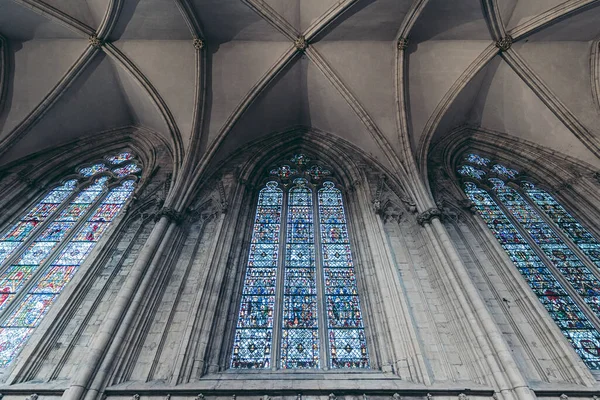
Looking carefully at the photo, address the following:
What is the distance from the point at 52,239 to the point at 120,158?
3.93 metres

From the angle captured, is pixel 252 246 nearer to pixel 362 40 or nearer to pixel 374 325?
pixel 374 325

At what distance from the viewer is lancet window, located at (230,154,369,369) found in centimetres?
653

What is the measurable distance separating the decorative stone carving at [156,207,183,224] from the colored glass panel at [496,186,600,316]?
352 inches

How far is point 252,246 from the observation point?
880 cm

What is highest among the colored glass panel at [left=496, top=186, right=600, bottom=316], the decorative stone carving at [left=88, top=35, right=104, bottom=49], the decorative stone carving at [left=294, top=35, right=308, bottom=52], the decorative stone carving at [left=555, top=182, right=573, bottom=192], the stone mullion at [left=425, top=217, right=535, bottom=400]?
the decorative stone carving at [left=294, top=35, right=308, bottom=52]

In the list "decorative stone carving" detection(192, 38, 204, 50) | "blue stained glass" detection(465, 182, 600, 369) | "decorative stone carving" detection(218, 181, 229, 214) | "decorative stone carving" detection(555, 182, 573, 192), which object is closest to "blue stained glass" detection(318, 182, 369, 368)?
"decorative stone carving" detection(218, 181, 229, 214)

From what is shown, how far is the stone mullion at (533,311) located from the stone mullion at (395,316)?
2.10 meters

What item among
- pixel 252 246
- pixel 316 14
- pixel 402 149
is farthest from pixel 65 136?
pixel 402 149

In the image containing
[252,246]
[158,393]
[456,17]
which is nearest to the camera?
[158,393]

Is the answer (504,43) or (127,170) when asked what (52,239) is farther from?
(504,43)

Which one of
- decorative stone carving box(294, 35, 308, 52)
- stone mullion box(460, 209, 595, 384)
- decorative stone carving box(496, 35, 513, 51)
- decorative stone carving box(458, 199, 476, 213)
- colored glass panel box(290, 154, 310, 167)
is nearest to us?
stone mullion box(460, 209, 595, 384)

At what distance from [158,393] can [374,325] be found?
393 centimetres

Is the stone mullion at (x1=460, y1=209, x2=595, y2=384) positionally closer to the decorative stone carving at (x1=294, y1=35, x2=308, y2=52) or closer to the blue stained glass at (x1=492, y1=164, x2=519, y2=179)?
the blue stained glass at (x1=492, y1=164, x2=519, y2=179)

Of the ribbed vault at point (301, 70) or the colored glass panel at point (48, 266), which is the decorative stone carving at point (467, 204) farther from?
the colored glass panel at point (48, 266)
